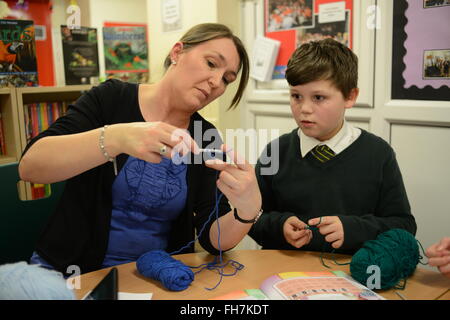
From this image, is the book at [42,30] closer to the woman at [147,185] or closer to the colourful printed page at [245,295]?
the woman at [147,185]

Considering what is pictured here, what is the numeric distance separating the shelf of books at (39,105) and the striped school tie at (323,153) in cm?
142

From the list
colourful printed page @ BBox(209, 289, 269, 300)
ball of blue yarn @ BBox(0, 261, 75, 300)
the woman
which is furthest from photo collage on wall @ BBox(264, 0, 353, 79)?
ball of blue yarn @ BBox(0, 261, 75, 300)

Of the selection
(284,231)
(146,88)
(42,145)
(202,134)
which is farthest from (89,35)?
(284,231)

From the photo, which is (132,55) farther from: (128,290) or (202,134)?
(128,290)

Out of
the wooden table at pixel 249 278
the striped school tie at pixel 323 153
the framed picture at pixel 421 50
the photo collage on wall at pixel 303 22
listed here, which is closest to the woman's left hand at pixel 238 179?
the wooden table at pixel 249 278

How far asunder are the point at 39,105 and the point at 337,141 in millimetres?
1610

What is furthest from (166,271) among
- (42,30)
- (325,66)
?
(42,30)

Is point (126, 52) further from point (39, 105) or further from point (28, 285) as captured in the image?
point (28, 285)

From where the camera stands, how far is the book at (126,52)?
2.53 m

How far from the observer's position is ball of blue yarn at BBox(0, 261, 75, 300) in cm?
71

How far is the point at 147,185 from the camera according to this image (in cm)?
124

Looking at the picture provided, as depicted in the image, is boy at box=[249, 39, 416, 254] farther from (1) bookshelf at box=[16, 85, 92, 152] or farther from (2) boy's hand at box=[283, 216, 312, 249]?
(1) bookshelf at box=[16, 85, 92, 152]

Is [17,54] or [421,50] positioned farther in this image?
[17,54]
